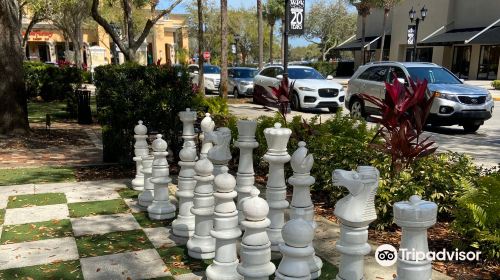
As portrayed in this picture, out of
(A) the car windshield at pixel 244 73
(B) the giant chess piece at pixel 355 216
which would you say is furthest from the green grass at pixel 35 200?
(A) the car windshield at pixel 244 73

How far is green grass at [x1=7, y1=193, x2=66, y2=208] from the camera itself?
5.24 m

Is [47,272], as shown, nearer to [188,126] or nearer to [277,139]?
[277,139]

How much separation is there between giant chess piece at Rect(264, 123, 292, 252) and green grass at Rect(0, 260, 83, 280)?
5.22 ft

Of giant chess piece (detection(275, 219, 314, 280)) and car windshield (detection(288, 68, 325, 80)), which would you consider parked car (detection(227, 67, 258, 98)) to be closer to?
car windshield (detection(288, 68, 325, 80))

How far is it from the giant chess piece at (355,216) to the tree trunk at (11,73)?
8.69 metres

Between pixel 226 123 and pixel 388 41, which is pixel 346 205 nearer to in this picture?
pixel 226 123

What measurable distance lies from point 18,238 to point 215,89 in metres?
20.7

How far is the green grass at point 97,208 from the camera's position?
493 cm

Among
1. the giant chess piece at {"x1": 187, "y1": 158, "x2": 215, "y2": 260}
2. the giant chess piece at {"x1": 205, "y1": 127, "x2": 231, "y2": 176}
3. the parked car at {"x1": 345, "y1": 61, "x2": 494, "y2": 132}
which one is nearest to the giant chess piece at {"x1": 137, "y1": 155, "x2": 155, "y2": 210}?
the giant chess piece at {"x1": 205, "y1": 127, "x2": 231, "y2": 176}

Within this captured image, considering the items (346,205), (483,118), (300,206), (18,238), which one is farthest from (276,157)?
(483,118)

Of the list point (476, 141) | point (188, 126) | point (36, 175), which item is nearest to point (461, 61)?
point (476, 141)

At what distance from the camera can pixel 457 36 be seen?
3400cm

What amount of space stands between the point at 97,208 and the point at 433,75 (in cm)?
957

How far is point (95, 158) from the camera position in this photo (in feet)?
25.9
